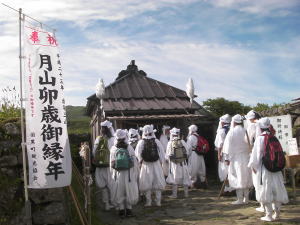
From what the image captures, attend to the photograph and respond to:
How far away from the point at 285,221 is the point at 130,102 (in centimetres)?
941

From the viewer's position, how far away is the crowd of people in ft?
24.3

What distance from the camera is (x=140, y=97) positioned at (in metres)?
16.0

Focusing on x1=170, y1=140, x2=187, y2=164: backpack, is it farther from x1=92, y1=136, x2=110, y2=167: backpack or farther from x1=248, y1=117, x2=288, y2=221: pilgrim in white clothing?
x1=248, y1=117, x2=288, y2=221: pilgrim in white clothing

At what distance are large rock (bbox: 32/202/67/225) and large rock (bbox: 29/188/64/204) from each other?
0.13m

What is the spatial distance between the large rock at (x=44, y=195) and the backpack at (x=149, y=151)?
3.17 metres

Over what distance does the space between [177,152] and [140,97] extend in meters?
5.40

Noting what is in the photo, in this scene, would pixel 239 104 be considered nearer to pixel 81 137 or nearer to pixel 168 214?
pixel 81 137

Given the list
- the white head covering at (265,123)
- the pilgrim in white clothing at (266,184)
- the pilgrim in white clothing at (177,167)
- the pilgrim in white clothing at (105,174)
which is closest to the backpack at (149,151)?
the pilgrim in white clothing at (105,174)

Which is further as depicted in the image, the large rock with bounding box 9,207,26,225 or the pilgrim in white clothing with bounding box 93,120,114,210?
the pilgrim in white clothing with bounding box 93,120,114,210

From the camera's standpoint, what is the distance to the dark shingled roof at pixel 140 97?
15.1 m

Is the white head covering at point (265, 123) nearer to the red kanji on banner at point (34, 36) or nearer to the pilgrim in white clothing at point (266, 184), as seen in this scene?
the pilgrim in white clothing at point (266, 184)

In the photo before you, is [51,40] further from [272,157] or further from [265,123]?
[272,157]

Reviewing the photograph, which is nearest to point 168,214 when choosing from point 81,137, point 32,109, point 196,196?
point 196,196

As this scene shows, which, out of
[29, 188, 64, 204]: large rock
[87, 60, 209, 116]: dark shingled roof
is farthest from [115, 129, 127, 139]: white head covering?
[87, 60, 209, 116]: dark shingled roof
